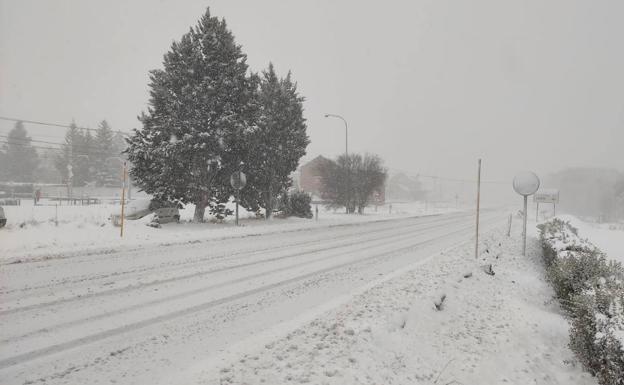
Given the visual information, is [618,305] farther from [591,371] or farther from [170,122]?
[170,122]

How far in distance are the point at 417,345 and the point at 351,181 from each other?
31611 mm

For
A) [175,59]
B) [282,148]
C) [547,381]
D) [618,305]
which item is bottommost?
[547,381]

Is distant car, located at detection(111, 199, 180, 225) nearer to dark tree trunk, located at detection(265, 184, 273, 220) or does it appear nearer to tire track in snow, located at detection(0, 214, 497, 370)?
dark tree trunk, located at detection(265, 184, 273, 220)

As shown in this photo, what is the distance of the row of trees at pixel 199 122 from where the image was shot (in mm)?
18969

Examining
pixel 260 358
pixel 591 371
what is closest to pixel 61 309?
pixel 260 358

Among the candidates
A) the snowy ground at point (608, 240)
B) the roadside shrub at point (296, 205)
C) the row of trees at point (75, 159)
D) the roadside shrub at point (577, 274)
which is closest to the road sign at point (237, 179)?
the roadside shrub at point (296, 205)

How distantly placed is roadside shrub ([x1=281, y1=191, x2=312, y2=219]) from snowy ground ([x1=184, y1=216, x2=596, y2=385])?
61.9 feet

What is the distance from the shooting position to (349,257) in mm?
11227

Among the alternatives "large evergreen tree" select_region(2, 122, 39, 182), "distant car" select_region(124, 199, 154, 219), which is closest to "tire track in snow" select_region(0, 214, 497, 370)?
"distant car" select_region(124, 199, 154, 219)

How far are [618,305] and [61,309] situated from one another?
797 centimetres

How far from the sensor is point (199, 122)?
1931 cm

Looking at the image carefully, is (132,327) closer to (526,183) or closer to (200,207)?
(526,183)

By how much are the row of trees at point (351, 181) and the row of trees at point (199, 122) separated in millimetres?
16264

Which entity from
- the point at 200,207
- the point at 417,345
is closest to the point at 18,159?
the point at 200,207
